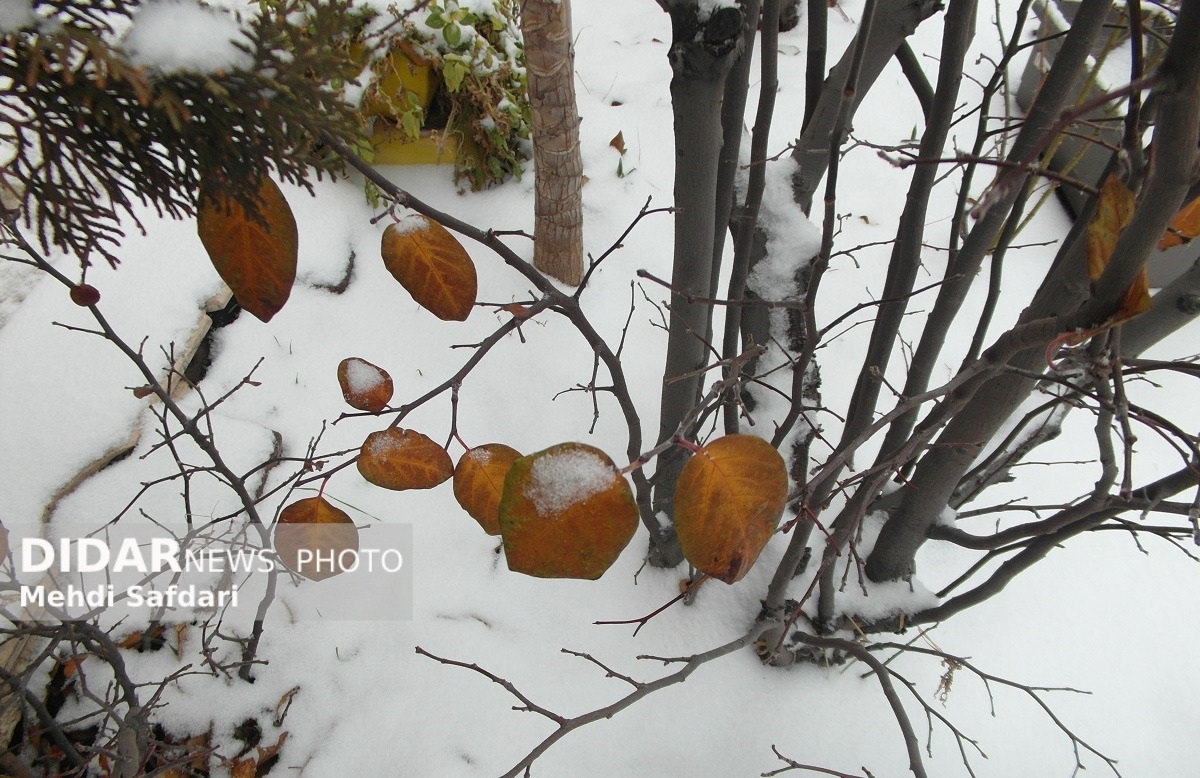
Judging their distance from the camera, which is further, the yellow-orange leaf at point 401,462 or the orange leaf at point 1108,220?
the yellow-orange leaf at point 401,462

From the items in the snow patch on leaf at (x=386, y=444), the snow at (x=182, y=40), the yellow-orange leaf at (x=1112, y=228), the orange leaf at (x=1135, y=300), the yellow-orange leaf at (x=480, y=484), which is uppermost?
the snow at (x=182, y=40)

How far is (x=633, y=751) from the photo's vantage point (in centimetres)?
106

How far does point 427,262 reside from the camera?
0.52 metres

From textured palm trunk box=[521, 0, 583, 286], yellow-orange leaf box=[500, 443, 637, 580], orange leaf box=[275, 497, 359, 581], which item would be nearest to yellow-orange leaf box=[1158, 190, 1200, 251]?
yellow-orange leaf box=[500, 443, 637, 580]

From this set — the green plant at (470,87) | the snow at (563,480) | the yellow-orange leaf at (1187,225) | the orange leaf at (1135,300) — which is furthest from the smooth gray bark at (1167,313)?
the green plant at (470,87)

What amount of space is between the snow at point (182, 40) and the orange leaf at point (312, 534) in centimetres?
34

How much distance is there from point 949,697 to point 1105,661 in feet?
1.01

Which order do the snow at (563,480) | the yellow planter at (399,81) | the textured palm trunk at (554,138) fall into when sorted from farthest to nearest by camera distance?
the yellow planter at (399,81), the textured palm trunk at (554,138), the snow at (563,480)

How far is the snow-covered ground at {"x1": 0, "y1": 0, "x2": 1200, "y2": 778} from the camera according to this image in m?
1.08

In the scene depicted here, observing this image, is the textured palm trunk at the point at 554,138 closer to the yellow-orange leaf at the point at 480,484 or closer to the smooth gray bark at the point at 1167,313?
the yellow-orange leaf at the point at 480,484

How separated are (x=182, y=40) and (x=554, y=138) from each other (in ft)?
3.92

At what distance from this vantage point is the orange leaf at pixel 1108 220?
44 cm

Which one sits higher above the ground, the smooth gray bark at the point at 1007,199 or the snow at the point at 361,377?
the smooth gray bark at the point at 1007,199

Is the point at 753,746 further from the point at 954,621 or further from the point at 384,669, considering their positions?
the point at 384,669
